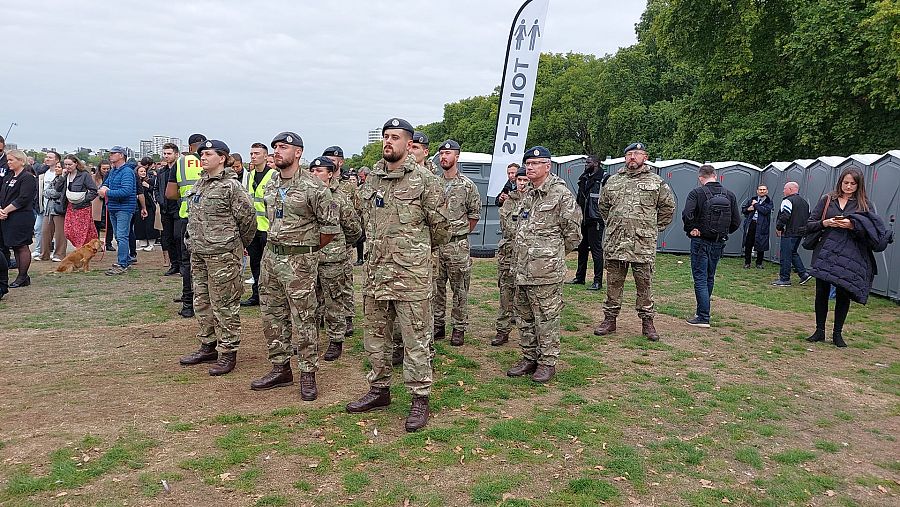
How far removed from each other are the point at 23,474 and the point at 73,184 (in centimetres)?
954

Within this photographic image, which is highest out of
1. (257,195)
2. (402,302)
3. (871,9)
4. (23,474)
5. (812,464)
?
(871,9)

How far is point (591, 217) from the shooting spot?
11102 mm

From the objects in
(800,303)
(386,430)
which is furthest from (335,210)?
(800,303)

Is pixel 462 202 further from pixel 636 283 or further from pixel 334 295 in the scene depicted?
pixel 636 283

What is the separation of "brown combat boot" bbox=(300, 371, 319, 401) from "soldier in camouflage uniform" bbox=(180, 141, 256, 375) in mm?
1047

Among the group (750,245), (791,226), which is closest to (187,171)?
(791,226)

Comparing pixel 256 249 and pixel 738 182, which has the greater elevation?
pixel 738 182

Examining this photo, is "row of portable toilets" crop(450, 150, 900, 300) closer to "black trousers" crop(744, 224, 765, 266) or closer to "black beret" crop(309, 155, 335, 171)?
"black trousers" crop(744, 224, 765, 266)

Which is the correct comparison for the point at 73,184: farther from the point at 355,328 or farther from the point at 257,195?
the point at 355,328

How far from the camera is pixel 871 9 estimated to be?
62.3 ft

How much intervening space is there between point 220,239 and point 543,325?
3.17m

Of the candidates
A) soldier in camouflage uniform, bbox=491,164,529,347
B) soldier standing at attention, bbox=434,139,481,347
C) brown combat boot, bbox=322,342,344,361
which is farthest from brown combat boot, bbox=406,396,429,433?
soldier in camouflage uniform, bbox=491,164,529,347

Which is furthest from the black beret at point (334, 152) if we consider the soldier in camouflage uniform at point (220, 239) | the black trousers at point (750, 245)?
the black trousers at point (750, 245)

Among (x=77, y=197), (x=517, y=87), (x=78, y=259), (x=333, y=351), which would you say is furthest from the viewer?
(x=77, y=197)
